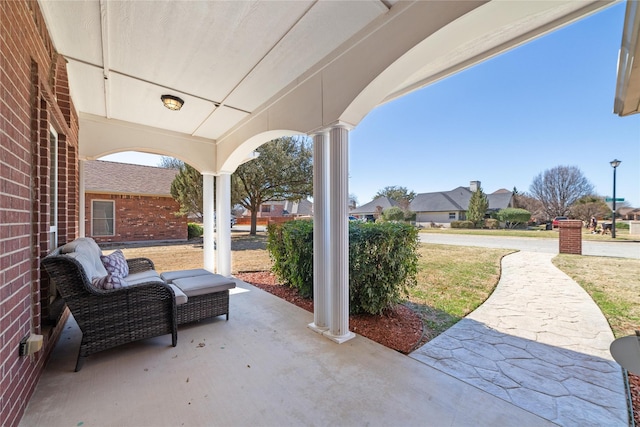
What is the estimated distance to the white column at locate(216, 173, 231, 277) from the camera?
5793 mm

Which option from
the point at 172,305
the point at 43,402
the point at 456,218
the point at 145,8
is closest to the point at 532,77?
the point at 145,8

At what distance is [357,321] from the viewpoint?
11.3ft

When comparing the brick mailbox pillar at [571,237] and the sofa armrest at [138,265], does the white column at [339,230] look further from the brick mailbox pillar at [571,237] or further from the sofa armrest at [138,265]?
the brick mailbox pillar at [571,237]

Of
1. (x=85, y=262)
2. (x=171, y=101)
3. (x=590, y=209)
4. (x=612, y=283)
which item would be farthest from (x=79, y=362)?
(x=590, y=209)

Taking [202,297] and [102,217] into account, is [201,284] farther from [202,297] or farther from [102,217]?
[102,217]

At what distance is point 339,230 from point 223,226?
12.4ft

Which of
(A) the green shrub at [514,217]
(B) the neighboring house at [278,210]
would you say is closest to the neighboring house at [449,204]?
(A) the green shrub at [514,217]

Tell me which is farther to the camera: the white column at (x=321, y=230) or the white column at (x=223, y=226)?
the white column at (x=223, y=226)

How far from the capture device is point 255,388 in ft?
6.85

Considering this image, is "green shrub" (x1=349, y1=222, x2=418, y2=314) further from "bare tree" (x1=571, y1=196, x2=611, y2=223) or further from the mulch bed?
"bare tree" (x1=571, y1=196, x2=611, y2=223)

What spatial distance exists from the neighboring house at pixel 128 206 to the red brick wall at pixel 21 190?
10602 millimetres

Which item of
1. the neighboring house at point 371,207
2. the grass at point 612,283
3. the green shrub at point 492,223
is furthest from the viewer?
the neighboring house at point 371,207

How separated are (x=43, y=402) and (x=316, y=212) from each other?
9.00ft

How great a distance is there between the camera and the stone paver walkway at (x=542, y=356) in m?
→ 1.92
